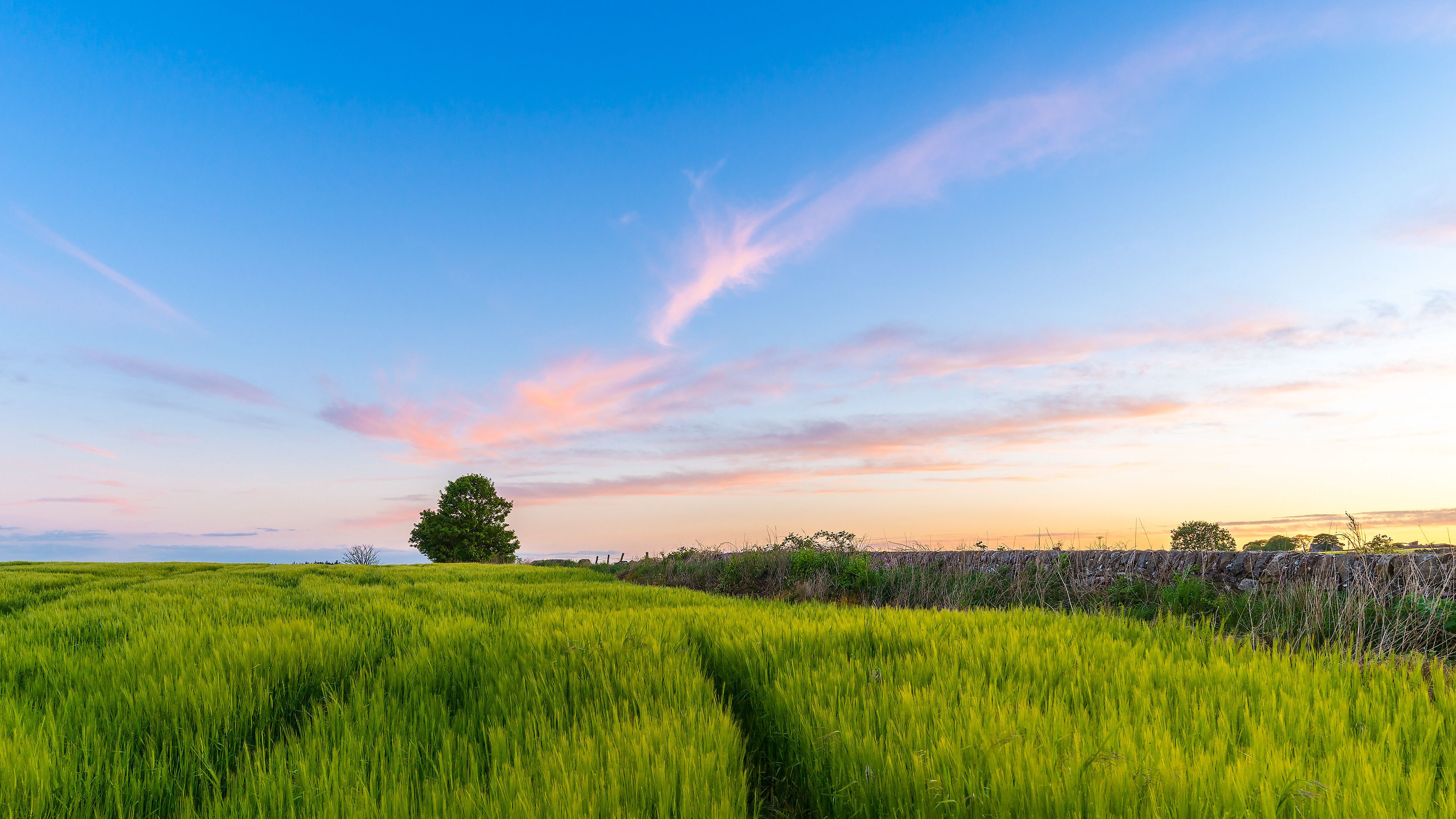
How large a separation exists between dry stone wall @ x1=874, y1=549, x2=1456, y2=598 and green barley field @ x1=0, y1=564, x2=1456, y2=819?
7.30 ft

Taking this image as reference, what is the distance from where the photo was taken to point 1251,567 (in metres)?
7.43

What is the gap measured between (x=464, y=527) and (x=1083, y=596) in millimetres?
42428

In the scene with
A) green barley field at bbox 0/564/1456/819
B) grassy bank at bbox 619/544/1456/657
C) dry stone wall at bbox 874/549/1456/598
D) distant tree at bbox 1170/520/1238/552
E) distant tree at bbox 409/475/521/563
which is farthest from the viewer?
distant tree at bbox 409/475/521/563

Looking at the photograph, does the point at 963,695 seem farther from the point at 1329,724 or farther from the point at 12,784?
the point at 12,784

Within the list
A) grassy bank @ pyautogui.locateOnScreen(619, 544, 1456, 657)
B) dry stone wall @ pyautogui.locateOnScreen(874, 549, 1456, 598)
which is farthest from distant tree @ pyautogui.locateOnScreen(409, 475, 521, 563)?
dry stone wall @ pyautogui.locateOnScreen(874, 549, 1456, 598)

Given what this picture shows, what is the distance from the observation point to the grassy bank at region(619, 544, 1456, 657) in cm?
558

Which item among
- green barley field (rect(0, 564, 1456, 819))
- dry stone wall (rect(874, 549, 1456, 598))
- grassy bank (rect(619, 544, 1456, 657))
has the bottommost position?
grassy bank (rect(619, 544, 1456, 657))

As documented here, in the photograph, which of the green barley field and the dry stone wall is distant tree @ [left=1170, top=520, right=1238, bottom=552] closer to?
the dry stone wall

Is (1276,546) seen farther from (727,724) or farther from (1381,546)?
(727,724)

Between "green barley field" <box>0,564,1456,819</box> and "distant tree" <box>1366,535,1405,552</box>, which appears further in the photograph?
"distant tree" <box>1366,535,1405,552</box>

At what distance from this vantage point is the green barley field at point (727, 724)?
178cm

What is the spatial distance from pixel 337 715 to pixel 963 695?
283cm

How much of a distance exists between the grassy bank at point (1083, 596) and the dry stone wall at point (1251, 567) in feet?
0.31

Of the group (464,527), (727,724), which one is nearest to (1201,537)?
(727,724)
